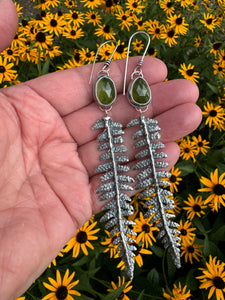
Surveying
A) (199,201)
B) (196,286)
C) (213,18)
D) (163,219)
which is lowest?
(196,286)

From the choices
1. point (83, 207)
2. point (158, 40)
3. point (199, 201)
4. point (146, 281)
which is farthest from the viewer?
point (158, 40)

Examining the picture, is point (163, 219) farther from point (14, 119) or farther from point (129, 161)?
point (14, 119)

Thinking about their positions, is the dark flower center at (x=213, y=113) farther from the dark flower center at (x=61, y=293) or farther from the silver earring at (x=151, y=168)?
the dark flower center at (x=61, y=293)

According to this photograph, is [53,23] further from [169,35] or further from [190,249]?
[190,249]

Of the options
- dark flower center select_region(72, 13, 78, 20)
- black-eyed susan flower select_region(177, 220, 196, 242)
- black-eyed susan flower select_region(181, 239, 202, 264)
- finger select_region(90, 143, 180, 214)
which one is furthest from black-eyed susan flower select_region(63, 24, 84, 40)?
black-eyed susan flower select_region(181, 239, 202, 264)

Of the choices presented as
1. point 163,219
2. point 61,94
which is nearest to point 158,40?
point 61,94

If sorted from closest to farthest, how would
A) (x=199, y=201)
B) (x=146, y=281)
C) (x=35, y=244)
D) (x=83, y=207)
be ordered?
(x=35, y=244) → (x=83, y=207) → (x=146, y=281) → (x=199, y=201)

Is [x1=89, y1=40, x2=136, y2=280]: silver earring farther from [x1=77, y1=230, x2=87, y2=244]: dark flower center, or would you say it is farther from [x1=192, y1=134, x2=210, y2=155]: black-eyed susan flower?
[x1=192, y1=134, x2=210, y2=155]: black-eyed susan flower
